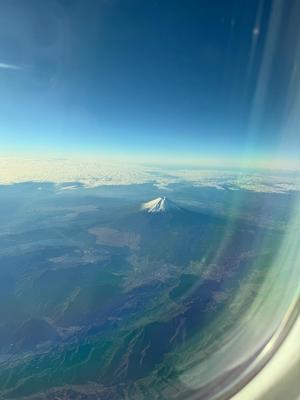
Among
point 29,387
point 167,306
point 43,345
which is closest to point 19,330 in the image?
point 43,345

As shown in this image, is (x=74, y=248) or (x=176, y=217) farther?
(x=176, y=217)

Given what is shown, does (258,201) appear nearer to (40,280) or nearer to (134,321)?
(134,321)

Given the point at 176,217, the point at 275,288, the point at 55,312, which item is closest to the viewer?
the point at 275,288

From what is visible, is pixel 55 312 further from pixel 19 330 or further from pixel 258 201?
pixel 258 201

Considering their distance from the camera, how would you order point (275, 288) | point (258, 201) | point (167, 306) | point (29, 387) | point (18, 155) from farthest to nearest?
point (18, 155) → point (258, 201) → point (167, 306) → point (29, 387) → point (275, 288)

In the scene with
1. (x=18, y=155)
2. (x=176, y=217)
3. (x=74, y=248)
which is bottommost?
(x=74, y=248)

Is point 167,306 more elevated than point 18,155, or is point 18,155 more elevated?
point 18,155
